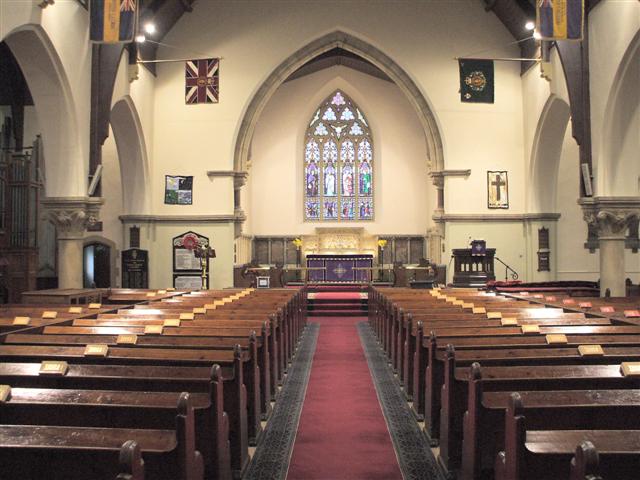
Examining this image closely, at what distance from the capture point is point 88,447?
2.18m

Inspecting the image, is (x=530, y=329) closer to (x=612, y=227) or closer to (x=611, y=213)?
(x=611, y=213)

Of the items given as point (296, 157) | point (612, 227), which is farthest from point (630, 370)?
point (296, 157)

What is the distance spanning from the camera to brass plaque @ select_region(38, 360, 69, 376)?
328 centimetres

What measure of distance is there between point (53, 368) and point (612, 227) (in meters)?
11.3

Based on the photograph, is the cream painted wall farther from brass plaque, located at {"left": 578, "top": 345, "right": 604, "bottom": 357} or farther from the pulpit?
brass plaque, located at {"left": 578, "top": 345, "right": 604, "bottom": 357}

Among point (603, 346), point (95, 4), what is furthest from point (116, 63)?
point (603, 346)

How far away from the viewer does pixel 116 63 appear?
12.5m

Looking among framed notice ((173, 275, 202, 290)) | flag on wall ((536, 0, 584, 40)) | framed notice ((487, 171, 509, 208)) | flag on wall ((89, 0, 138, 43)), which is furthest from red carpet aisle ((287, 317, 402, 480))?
framed notice ((487, 171, 509, 208))

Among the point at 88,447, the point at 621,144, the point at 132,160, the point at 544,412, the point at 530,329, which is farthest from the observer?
the point at 132,160

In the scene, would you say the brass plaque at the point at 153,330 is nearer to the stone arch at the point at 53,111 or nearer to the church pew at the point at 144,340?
the church pew at the point at 144,340

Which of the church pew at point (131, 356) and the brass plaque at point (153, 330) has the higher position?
the brass plaque at point (153, 330)

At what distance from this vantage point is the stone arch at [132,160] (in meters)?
16.0

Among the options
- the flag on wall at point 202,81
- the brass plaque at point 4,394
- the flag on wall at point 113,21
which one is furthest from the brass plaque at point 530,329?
the flag on wall at point 202,81

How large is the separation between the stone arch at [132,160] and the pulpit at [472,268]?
27.7 ft
